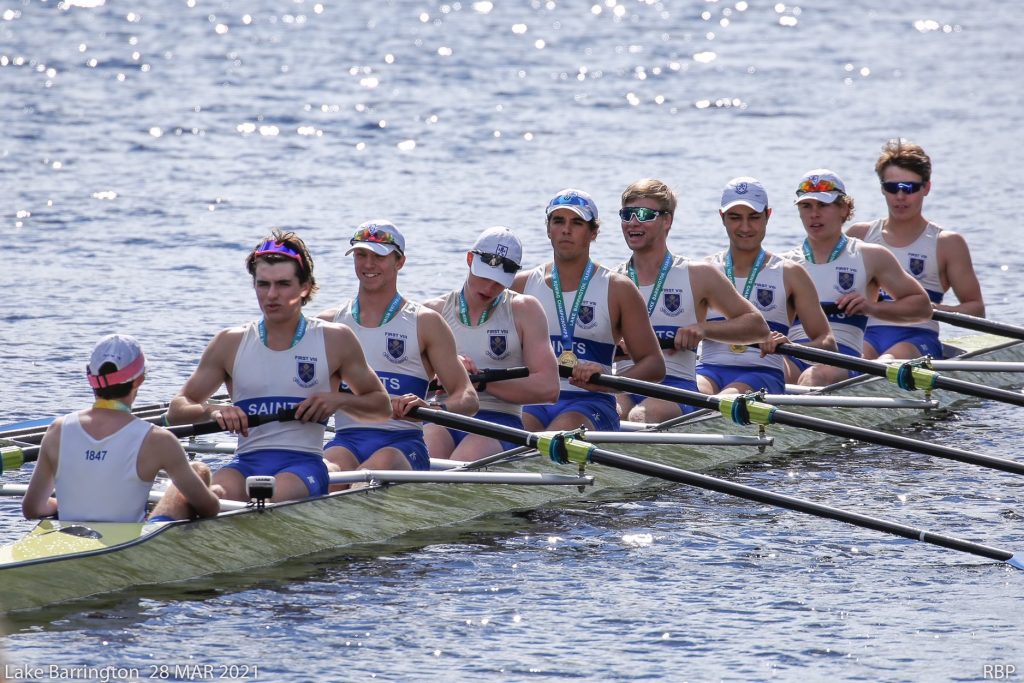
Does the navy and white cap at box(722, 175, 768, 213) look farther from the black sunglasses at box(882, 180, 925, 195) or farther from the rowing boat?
the black sunglasses at box(882, 180, 925, 195)

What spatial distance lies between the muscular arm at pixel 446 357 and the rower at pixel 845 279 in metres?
4.09

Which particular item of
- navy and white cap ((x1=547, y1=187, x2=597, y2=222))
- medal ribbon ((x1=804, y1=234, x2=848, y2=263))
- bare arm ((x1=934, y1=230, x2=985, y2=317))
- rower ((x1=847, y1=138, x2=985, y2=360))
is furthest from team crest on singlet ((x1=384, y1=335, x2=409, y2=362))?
bare arm ((x1=934, y1=230, x2=985, y2=317))

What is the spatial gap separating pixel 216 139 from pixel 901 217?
18.6m

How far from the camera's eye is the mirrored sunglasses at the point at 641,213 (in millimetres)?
11914

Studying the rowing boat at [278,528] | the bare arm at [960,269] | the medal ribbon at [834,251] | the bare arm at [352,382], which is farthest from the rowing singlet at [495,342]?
the bare arm at [960,269]

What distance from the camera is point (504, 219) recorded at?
25.0 metres

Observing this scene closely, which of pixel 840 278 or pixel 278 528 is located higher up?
pixel 840 278

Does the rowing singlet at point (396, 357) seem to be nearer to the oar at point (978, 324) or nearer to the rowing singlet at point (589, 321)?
the rowing singlet at point (589, 321)

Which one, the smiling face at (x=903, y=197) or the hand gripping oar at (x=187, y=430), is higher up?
the smiling face at (x=903, y=197)

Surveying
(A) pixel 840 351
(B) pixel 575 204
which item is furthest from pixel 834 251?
(B) pixel 575 204

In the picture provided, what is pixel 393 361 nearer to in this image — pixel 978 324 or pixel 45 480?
pixel 45 480

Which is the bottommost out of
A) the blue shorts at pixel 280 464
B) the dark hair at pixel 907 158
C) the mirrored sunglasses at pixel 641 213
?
the blue shorts at pixel 280 464

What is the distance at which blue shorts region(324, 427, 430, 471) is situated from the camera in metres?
10.5

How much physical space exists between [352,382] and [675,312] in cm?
337
